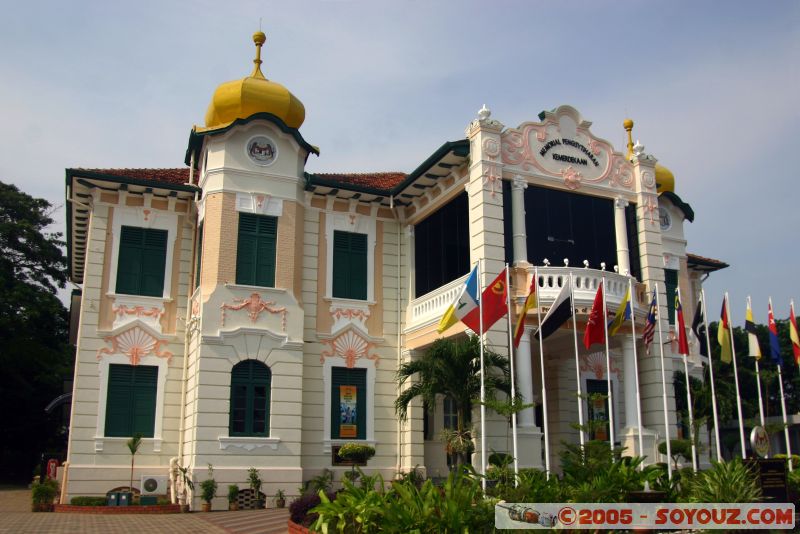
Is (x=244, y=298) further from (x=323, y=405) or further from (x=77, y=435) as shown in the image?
(x=77, y=435)

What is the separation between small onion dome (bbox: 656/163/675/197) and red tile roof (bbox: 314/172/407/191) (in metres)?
9.41

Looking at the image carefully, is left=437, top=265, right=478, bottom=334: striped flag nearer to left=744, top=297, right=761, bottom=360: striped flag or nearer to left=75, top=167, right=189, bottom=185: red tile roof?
left=744, top=297, right=761, bottom=360: striped flag

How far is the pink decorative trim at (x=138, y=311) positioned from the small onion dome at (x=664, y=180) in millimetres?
18041

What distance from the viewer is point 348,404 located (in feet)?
70.0

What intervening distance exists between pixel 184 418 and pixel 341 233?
6917 mm

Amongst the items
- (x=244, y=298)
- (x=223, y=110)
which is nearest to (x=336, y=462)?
(x=244, y=298)

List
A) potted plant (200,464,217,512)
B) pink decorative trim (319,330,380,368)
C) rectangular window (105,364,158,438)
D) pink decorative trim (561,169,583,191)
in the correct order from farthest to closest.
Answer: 1. pink decorative trim (319,330,380,368)
2. pink decorative trim (561,169,583,191)
3. rectangular window (105,364,158,438)
4. potted plant (200,464,217,512)

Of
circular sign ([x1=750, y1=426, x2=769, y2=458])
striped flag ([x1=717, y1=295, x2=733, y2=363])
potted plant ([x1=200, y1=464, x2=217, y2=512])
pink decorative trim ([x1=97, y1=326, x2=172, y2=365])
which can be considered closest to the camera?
circular sign ([x1=750, y1=426, x2=769, y2=458])

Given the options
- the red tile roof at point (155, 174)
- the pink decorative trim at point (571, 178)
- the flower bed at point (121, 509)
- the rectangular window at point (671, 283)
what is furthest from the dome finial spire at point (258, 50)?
the rectangular window at point (671, 283)

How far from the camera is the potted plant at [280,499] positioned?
1908cm

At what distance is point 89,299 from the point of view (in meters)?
20.6

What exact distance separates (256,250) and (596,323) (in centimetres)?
931

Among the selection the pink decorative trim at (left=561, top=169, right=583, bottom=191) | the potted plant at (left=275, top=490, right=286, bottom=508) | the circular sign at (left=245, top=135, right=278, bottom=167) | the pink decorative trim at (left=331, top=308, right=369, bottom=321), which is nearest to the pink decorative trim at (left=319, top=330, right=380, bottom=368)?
the pink decorative trim at (left=331, top=308, right=369, bottom=321)

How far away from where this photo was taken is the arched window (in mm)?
19594
